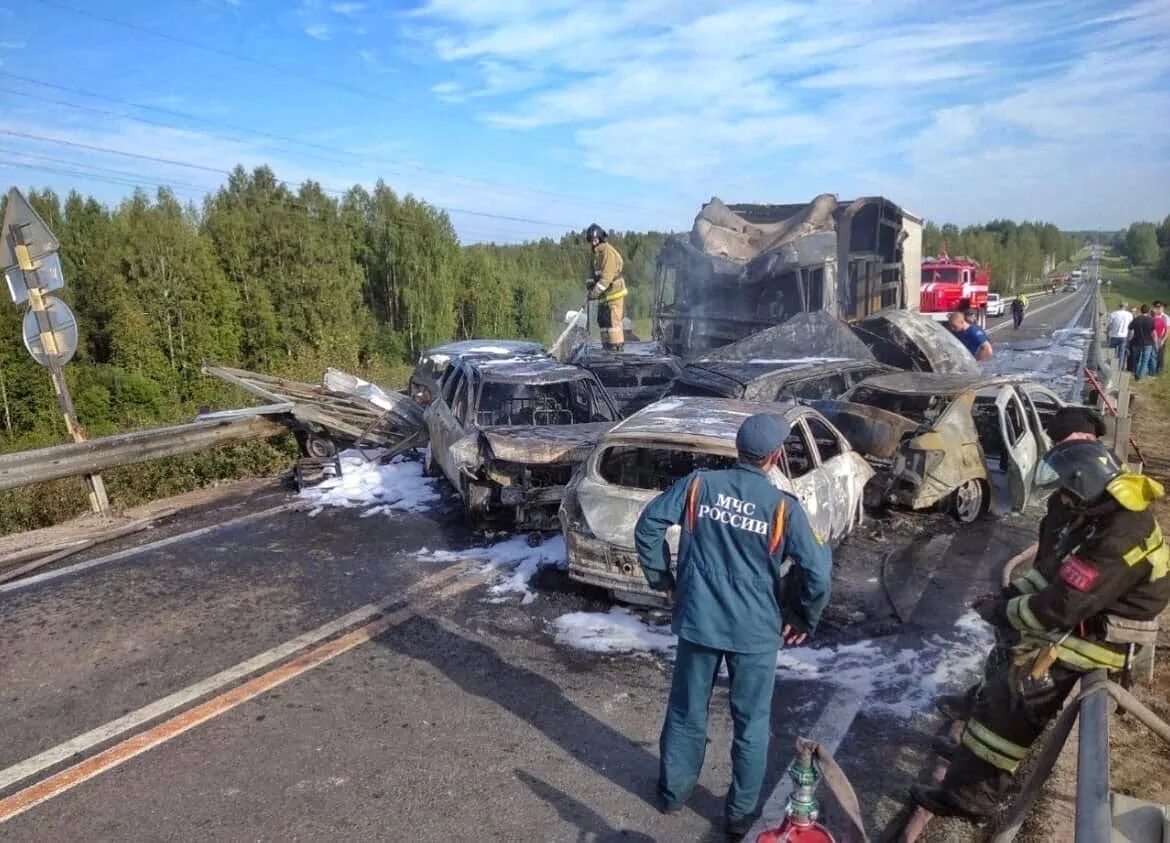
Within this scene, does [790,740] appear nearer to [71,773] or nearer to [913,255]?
[71,773]

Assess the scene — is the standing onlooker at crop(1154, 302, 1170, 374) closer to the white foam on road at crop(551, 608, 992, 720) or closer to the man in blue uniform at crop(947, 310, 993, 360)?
the man in blue uniform at crop(947, 310, 993, 360)

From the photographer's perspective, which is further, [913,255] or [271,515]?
[913,255]

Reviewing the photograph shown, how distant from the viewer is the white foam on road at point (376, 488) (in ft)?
29.9

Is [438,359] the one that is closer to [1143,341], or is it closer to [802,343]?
[802,343]

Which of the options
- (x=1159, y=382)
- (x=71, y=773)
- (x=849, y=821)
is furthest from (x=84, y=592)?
(x=1159, y=382)

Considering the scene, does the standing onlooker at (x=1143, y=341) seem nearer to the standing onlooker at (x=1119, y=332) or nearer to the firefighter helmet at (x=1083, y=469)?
the standing onlooker at (x=1119, y=332)

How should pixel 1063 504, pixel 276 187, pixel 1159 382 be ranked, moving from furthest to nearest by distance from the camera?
pixel 276 187
pixel 1159 382
pixel 1063 504

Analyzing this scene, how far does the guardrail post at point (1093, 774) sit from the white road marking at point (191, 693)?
440cm

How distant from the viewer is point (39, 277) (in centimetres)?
861

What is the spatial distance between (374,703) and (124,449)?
5.59 m

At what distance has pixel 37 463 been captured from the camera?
7953 mm

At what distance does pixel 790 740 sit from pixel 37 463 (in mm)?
7319

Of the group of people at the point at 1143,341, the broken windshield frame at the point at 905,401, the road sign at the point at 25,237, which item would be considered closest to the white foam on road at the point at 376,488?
the road sign at the point at 25,237

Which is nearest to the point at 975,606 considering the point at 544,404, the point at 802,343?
the point at 544,404
